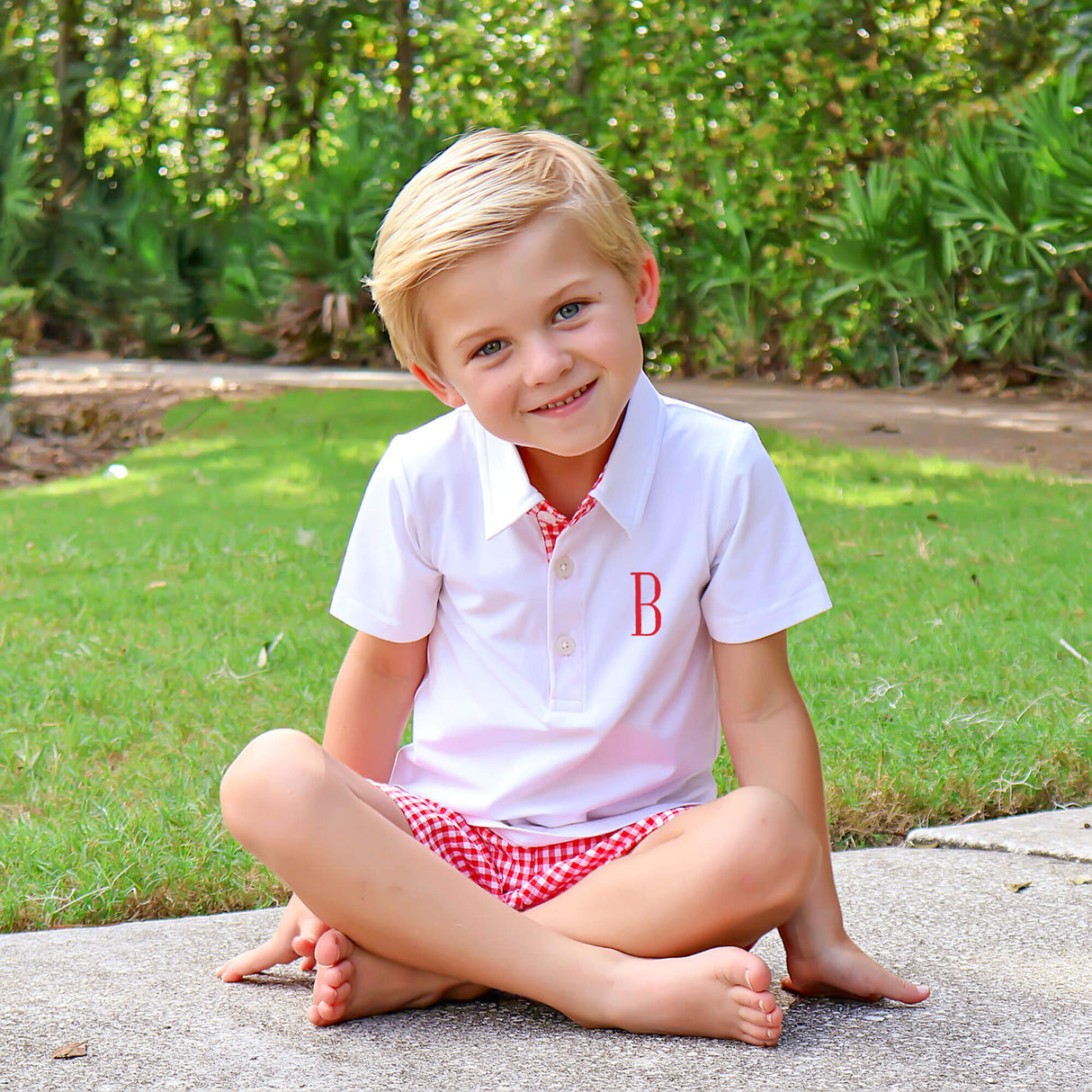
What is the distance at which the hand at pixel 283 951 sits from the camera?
1814 millimetres

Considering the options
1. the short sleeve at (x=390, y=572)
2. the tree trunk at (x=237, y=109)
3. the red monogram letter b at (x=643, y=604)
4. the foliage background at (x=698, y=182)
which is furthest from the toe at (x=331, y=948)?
the tree trunk at (x=237, y=109)

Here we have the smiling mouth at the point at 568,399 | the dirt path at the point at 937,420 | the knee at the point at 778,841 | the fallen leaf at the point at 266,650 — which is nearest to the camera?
the knee at the point at 778,841

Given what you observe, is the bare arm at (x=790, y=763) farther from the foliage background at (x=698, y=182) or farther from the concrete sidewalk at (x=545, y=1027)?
the foliage background at (x=698, y=182)

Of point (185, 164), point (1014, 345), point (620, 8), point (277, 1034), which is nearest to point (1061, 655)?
point (277, 1034)

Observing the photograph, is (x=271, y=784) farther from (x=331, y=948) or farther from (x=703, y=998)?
(x=703, y=998)

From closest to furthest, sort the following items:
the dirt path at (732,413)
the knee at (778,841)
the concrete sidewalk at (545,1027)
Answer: the concrete sidewalk at (545,1027) < the knee at (778,841) < the dirt path at (732,413)

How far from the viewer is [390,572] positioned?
1933 millimetres

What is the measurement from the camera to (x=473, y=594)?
191 cm

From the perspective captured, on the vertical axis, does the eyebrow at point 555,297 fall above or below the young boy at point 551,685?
above

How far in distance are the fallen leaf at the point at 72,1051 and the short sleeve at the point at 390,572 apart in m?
0.62

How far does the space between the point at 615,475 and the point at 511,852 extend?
524 mm

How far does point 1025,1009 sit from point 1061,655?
6.08ft

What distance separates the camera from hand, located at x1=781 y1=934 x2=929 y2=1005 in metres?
1.74

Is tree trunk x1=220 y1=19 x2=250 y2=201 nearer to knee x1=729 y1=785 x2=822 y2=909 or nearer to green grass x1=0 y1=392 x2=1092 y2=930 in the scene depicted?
green grass x1=0 y1=392 x2=1092 y2=930
